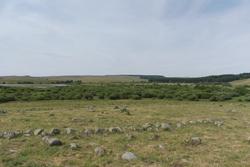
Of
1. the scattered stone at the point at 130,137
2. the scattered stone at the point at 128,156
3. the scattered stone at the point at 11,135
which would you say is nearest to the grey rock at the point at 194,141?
the scattered stone at the point at 130,137

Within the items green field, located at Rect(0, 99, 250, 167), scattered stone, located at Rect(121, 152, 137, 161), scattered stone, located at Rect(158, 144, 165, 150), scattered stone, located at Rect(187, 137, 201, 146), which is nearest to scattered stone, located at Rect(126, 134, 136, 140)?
green field, located at Rect(0, 99, 250, 167)

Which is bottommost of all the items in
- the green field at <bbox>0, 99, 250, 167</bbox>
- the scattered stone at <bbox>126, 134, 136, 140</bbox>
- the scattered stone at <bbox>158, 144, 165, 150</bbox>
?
the green field at <bbox>0, 99, 250, 167</bbox>

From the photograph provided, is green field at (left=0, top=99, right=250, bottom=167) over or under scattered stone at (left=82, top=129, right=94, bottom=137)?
under

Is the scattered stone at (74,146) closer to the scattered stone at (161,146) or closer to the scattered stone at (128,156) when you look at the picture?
the scattered stone at (128,156)

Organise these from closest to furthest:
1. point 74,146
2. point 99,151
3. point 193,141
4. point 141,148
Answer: point 99,151 < point 74,146 < point 141,148 < point 193,141

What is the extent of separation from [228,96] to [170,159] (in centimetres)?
3819

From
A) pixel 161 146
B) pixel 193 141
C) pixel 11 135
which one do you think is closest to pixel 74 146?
pixel 161 146

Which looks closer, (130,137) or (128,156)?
(128,156)

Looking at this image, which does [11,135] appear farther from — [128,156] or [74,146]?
[128,156]

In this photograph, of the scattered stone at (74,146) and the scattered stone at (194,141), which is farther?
the scattered stone at (194,141)

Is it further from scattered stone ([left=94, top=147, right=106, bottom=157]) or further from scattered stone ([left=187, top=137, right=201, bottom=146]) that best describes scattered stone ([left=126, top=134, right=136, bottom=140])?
scattered stone ([left=94, top=147, right=106, bottom=157])

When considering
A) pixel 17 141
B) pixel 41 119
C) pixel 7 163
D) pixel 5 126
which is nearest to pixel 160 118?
pixel 41 119

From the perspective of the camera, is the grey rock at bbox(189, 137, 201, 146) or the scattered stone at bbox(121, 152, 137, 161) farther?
the grey rock at bbox(189, 137, 201, 146)

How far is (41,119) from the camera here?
70.2 feet
